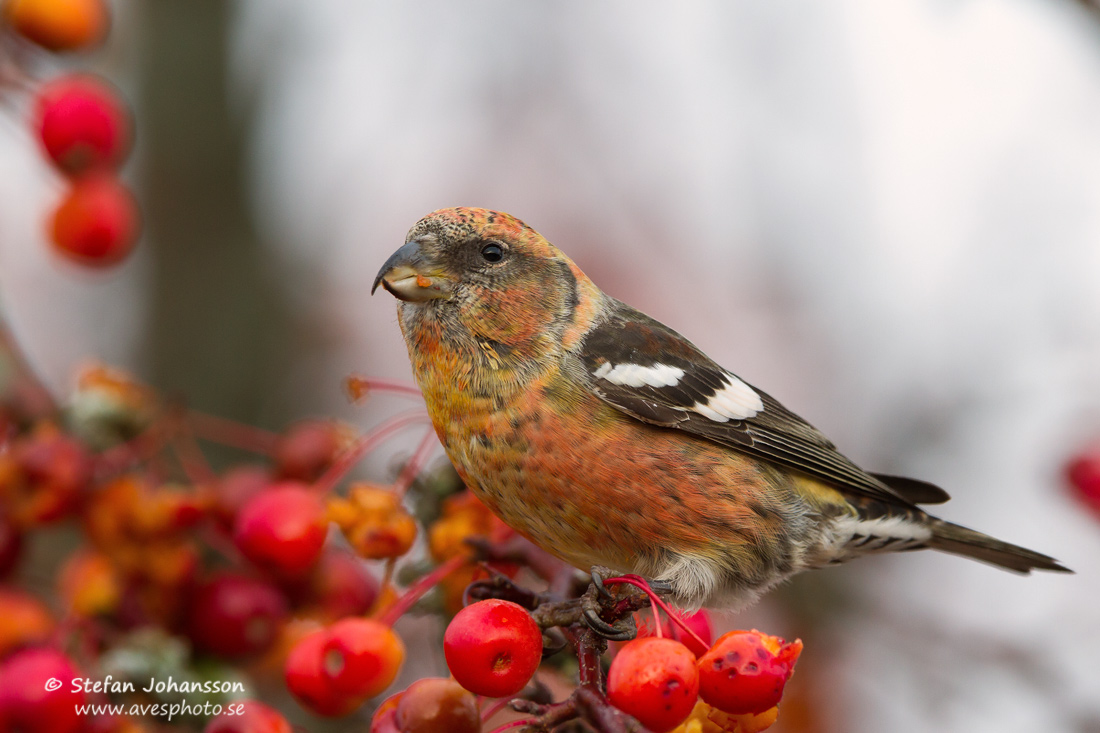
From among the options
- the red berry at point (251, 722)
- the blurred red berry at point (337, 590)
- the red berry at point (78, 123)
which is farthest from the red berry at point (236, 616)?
the red berry at point (78, 123)

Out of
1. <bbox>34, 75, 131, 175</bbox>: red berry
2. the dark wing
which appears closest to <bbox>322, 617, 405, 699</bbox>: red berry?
the dark wing

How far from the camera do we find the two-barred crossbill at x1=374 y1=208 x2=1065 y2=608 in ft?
7.52

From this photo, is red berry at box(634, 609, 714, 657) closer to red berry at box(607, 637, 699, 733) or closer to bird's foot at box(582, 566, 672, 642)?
bird's foot at box(582, 566, 672, 642)

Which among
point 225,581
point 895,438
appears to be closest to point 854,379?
point 895,438

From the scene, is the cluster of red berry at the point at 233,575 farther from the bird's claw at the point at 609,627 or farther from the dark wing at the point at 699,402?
the dark wing at the point at 699,402

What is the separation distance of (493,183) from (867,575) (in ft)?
14.8

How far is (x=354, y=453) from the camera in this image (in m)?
2.42

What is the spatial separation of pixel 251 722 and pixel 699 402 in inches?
59.6

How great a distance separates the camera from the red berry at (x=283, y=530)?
7.37 ft

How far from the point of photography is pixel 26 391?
2629 mm

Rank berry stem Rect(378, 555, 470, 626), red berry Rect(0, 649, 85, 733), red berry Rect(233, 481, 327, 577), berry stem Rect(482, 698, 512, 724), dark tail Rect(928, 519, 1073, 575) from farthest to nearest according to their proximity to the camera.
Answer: dark tail Rect(928, 519, 1073, 575)
red berry Rect(233, 481, 327, 577)
berry stem Rect(378, 555, 470, 626)
red berry Rect(0, 649, 85, 733)
berry stem Rect(482, 698, 512, 724)

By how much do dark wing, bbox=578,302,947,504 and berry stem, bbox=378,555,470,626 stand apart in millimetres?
617

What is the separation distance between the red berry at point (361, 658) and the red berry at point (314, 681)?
2 cm

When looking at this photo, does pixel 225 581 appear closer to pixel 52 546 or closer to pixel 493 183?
pixel 52 546
